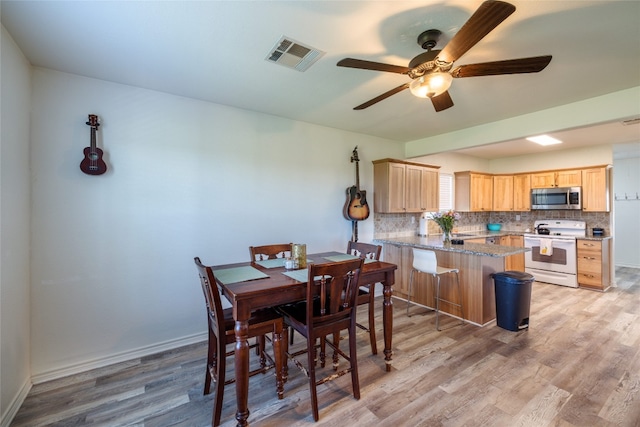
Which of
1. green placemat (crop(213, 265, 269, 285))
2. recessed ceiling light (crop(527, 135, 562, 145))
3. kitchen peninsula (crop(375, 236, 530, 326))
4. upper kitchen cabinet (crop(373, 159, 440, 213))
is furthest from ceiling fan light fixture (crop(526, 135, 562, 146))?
green placemat (crop(213, 265, 269, 285))

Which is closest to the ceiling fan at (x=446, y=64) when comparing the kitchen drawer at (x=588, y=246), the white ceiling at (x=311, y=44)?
the white ceiling at (x=311, y=44)

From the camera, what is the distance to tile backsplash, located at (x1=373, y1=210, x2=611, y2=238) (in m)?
4.61

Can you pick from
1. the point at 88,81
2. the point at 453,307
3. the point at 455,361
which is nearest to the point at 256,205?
the point at 88,81

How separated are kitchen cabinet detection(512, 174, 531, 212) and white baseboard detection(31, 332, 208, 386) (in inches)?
247

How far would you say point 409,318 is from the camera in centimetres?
351

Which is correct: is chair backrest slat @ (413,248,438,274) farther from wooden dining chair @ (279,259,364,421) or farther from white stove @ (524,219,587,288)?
white stove @ (524,219,587,288)

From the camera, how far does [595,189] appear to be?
479 cm

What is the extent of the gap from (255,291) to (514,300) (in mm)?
2947

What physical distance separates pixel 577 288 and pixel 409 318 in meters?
3.47

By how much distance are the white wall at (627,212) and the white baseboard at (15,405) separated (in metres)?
9.50

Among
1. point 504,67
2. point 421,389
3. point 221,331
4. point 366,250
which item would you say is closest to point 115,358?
point 221,331


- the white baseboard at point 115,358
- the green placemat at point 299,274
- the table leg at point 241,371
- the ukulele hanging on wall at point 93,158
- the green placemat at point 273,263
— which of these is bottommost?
the white baseboard at point 115,358

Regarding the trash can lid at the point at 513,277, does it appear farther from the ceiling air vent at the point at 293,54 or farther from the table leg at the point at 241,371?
the ceiling air vent at the point at 293,54

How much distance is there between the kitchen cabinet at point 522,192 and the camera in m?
5.61
